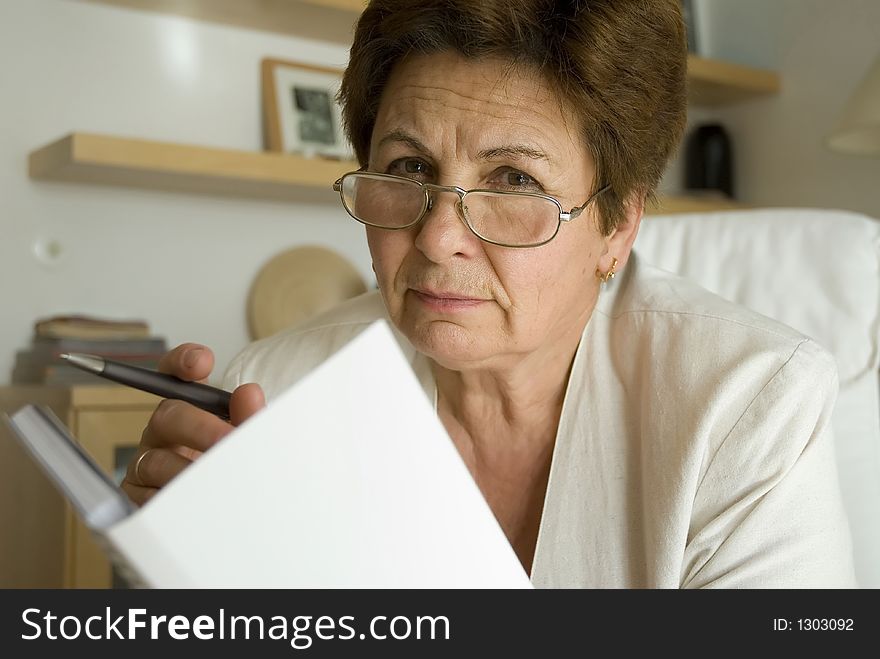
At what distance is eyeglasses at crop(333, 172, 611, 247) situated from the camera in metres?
1.09

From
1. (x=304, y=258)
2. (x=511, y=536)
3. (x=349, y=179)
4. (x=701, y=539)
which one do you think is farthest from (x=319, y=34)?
(x=701, y=539)

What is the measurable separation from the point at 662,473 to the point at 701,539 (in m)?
0.09

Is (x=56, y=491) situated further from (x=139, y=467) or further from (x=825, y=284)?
(x=825, y=284)

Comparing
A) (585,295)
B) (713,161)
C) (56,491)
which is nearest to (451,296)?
(585,295)

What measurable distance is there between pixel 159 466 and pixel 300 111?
221cm

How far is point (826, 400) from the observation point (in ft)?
3.76

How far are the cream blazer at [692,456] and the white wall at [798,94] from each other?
231cm

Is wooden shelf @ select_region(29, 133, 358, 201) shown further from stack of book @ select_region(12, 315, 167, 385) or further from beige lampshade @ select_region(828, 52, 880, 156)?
beige lampshade @ select_region(828, 52, 880, 156)

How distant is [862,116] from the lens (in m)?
2.61

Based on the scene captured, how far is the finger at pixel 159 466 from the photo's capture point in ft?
2.79

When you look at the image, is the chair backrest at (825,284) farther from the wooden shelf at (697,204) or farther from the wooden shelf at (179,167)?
the wooden shelf at (697,204)
